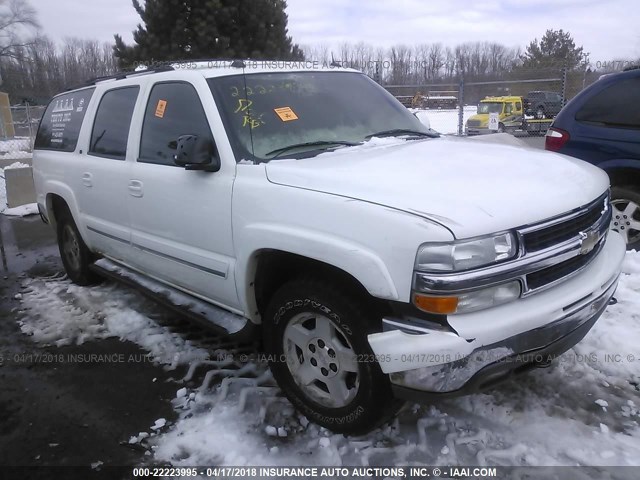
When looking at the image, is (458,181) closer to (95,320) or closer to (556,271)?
(556,271)

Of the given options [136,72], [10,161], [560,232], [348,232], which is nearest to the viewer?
[348,232]

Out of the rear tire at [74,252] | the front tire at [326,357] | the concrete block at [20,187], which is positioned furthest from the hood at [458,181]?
the concrete block at [20,187]

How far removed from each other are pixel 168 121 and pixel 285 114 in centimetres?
89

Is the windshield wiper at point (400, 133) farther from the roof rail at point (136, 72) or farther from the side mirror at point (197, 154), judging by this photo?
the roof rail at point (136, 72)

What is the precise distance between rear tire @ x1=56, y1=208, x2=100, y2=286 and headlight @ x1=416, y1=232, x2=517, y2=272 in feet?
13.1

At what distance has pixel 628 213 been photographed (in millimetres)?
5055

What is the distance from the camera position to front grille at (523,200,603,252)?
7.48ft

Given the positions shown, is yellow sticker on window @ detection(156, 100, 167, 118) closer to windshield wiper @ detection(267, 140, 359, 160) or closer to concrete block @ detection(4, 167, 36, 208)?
windshield wiper @ detection(267, 140, 359, 160)

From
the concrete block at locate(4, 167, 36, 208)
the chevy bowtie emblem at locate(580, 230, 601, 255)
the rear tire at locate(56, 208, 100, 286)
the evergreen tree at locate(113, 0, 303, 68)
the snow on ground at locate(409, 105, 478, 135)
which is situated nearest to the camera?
the chevy bowtie emblem at locate(580, 230, 601, 255)

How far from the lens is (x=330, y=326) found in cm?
259

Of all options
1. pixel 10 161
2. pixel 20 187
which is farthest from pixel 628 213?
pixel 10 161

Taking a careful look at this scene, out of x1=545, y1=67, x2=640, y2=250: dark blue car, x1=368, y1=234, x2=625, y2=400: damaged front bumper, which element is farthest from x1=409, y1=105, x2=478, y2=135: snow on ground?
x1=368, y1=234, x2=625, y2=400: damaged front bumper

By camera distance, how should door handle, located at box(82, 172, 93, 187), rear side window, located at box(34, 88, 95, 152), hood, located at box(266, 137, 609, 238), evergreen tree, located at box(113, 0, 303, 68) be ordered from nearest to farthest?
hood, located at box(266, 137, 609, 238), door handle, located at box(82, 172, 93, 187), rear side window, located at box(34, 88, 95, 152), evergreen tree, located at box(113, 0, 303, 68)

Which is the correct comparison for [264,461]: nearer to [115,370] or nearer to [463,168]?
[115,370]
